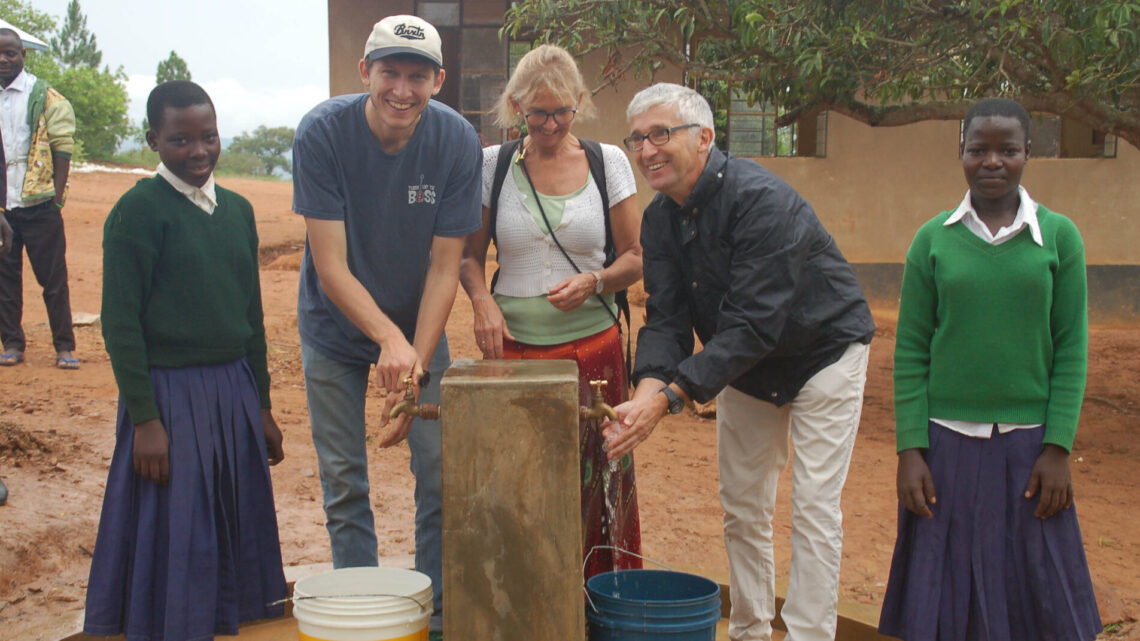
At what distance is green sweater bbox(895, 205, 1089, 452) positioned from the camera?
8.64 feet

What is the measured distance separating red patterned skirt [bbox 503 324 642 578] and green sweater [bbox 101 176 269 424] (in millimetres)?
867

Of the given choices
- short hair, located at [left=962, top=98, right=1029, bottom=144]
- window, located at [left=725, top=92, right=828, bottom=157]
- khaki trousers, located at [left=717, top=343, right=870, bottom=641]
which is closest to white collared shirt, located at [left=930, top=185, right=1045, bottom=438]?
short hair, located at [left=962, top=98, right=1029, bottom=144]

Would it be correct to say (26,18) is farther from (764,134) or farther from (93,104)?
(764,134)

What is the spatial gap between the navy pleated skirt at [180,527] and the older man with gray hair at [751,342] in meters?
1.15

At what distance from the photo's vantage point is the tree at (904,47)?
16.7 ft

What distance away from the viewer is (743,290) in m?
2.78

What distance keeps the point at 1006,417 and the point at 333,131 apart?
1.95m

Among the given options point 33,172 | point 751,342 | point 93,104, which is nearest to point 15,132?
point 33,172

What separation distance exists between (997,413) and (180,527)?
2191 millimetres

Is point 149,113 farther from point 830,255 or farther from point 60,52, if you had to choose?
point 60,52

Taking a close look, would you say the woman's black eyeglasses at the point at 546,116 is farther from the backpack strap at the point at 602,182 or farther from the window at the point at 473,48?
the window at the point at 473,48

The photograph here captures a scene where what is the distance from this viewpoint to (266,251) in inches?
505

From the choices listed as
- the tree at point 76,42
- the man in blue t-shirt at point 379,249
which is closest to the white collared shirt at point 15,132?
the man in blue t-shirt at point 379,249

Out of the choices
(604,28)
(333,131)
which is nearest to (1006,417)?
(333,131)
